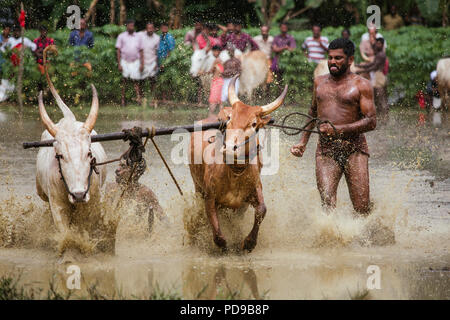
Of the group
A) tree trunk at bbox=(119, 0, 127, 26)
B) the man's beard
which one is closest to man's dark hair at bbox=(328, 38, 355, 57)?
the man's beard

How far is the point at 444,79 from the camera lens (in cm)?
1714

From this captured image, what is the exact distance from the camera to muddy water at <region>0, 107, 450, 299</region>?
6.66m

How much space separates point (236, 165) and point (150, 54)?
12.1 meters

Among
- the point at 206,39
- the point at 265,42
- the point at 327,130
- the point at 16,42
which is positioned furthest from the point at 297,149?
the point at 16,42

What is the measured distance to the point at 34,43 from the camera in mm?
19406

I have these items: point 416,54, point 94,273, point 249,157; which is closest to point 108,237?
→ point 94,273

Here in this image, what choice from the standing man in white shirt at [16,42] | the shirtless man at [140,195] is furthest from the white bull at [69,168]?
the standing man in white shirt at [16,42]

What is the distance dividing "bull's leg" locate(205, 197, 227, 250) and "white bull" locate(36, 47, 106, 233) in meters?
0.99

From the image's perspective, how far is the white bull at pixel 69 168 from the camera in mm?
7129

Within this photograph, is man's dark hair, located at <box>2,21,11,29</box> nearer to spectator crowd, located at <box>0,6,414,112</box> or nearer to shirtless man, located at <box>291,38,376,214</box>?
spectator crowd, located at <box>0,6,414,112</box>
